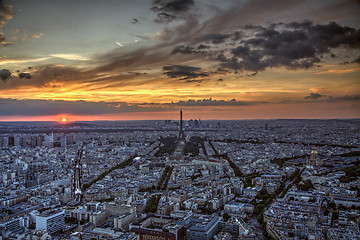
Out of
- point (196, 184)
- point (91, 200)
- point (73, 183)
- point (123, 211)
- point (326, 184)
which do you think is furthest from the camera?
point (73, 183)

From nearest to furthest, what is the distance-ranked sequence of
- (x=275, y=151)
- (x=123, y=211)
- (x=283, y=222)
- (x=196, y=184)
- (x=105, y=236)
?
(x=105, y=236)
(x=283, y=222)
(x=123, y=211)
(x=196, y=184)
(x=275, y=151)

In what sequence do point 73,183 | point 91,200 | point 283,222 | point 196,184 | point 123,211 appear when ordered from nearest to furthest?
point 283,222 → point 123,211 → point 91,200 → point 196,184 → point 73,183

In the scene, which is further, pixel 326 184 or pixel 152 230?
pixel 326 184

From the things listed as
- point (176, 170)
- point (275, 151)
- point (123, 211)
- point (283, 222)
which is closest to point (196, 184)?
point (176, 170)

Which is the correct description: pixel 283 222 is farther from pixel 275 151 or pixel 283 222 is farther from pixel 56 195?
pixel 275 151

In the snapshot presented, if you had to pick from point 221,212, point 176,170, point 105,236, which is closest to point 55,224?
point 105,236

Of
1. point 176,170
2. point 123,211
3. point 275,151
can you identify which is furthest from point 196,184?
point 275,151

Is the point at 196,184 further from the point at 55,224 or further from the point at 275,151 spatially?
the point at 275,151

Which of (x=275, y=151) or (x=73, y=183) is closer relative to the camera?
(x=73, y=183)

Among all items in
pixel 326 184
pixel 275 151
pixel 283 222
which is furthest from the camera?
pixel 275 151
